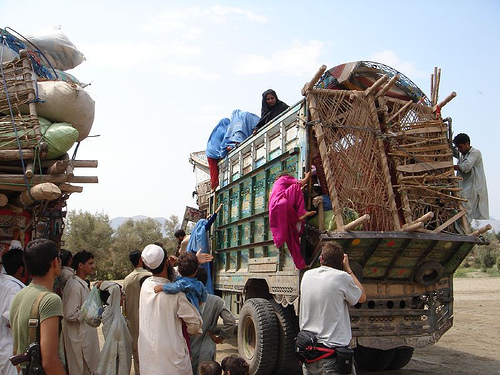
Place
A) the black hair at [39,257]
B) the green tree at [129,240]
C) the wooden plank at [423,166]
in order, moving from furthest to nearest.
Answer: the green tree at [129,240]
the wooden plank at [423,166]
the black hair at [39,257]

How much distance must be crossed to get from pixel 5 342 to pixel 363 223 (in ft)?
11.3

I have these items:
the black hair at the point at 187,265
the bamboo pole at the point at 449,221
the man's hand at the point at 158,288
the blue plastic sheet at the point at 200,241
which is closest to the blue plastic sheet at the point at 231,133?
the blue plastic sheet at the point at 200,241

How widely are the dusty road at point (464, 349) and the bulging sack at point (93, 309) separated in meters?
3.84

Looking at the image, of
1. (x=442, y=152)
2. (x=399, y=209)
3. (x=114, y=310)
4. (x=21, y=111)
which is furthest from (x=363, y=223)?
(x=21, y=111)

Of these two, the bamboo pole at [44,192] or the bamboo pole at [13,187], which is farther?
the bamboo pole at [13,187]

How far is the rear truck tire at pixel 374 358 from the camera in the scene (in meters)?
7.09

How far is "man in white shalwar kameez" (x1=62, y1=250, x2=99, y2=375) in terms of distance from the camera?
14.5 ft

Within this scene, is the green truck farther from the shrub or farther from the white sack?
the shrub

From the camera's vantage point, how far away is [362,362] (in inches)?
287

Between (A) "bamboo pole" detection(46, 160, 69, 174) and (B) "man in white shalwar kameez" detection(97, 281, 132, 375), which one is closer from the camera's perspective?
(B) "man in white shalwar kameez" detection(97, 281, 132, 375)

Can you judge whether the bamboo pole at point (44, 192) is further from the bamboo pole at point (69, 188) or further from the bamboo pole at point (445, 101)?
the bamboo pole at point (445, 101)

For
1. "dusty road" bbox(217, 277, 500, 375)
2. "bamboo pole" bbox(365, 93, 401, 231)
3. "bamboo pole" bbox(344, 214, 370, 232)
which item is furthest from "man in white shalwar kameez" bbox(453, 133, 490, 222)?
"dusty road" bbox(217, 277, 500, 375)

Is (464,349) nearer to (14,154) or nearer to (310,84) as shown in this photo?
(310,84)

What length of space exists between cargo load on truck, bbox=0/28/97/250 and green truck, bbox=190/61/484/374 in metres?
2.36
